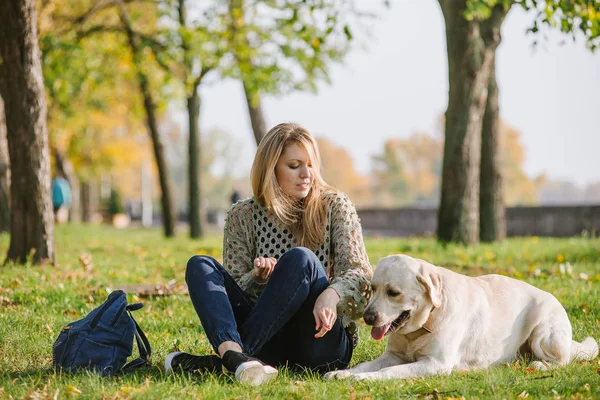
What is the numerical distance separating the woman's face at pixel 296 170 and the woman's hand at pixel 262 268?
0.51 m

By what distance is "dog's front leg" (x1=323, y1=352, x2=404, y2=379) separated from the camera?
4.61 m

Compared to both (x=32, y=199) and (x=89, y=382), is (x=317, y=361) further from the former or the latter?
(x=32, y=199)

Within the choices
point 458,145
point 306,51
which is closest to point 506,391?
point 458,145

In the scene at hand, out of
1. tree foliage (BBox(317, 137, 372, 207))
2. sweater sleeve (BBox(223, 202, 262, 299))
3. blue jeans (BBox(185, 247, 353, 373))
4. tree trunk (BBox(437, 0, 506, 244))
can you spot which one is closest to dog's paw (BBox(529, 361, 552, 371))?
blue jeans (BBox(185, 247, 353, 373))

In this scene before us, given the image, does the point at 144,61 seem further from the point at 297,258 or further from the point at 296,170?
the point at 297,258

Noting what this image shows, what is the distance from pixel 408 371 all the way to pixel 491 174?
1130cm

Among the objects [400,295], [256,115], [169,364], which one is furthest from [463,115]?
[169,364]

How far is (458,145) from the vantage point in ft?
42.7

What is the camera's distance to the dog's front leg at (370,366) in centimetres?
461

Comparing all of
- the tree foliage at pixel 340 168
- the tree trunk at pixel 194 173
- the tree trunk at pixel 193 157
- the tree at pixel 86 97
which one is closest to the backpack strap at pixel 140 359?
the tree at pixel 86 97

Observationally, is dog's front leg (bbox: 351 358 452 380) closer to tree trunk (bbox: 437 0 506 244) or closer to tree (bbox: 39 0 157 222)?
tree trunk (bbox: 437 0 506 244)

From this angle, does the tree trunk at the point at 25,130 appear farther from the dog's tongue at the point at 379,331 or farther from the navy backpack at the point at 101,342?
the dog's tongue at the point at 379,331

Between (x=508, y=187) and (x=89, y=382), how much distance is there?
7638 centimetres

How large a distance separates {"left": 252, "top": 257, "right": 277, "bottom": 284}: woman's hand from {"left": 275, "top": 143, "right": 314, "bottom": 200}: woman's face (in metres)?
0.51
